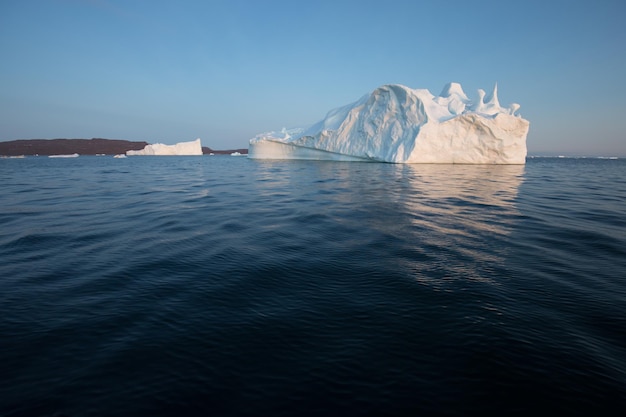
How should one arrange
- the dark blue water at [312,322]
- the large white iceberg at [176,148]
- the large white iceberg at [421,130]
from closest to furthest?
1. the dark blue water at [312,322]
2. the large white iceberg at [421,130]
3. the large white iceberg at [176,148]

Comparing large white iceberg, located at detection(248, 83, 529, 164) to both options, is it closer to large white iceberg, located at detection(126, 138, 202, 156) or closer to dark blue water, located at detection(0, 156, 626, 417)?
dark blue water, located at detection(0, 156, 626, 417)

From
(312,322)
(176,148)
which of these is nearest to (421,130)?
(312,322)

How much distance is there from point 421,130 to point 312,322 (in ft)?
90.7

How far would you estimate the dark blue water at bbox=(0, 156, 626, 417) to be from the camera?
2.00 meters

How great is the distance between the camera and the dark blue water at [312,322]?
2.00 metres

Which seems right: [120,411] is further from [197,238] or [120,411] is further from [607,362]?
[197,238]

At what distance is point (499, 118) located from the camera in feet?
87.8

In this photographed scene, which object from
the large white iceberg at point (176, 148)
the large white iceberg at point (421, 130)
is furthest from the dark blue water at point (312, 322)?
the large white iceberg at point (176, 148)

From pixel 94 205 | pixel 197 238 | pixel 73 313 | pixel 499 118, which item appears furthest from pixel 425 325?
pixel 499 118

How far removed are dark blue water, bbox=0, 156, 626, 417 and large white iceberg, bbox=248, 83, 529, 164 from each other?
23.9 m

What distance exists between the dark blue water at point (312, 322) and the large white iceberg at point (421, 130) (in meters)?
23.9

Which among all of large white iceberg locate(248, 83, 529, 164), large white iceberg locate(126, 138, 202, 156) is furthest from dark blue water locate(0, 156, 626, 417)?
large white iceberg locate(126, 138, 202, 156)

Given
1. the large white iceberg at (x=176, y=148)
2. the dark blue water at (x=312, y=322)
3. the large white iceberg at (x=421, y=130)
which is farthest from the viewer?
the large white iceberg at (x=176, y=148)

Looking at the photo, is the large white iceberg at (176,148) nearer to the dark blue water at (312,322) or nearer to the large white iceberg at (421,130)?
the large white iceberg at (421,130)
